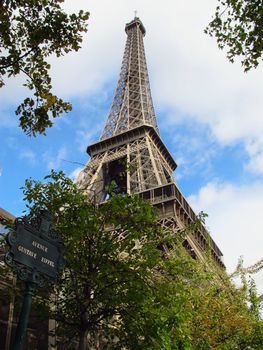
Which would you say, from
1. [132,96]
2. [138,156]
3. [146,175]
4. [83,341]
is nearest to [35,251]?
[83,341]

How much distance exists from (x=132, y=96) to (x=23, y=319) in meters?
67.7

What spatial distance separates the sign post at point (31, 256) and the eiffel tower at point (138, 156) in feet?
89.8

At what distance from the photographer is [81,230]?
12.8 meters

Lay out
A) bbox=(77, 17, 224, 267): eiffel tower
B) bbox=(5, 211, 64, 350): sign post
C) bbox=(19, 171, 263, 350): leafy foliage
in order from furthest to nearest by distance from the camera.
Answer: bbox=(77, 17, 224, 267): eiffel tower, bbox=(19, 171, 263, 350): leafy foliage, bbox=(5, 211, 64, 350): sign post

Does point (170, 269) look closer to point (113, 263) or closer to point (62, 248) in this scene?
point (113, 263)

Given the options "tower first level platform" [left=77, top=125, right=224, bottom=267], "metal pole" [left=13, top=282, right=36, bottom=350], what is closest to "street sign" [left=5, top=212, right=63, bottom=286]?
"metal pole" [left=13, top=282, right=36, bottom=350]

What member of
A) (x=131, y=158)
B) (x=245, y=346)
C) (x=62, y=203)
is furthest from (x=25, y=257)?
(x=131, y=158)

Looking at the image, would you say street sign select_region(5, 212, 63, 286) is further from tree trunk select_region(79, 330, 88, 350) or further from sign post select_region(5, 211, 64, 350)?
tree trunk select_region(79, 330, 88, 350)

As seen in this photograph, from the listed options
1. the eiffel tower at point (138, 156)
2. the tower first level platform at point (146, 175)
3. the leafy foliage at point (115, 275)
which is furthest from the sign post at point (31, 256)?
the tower first level platform at point (146, 175)

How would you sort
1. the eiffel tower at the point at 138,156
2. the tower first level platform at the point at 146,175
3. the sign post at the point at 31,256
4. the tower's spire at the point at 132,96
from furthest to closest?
1. the tower's spire at the point at 132,96
2. the eiffel tower at the point at 138,156
3. the tower first level platform at the point at 146,175
4. the sign post at the point at 31,256

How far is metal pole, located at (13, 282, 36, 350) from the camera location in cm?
628

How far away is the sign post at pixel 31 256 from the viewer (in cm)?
649

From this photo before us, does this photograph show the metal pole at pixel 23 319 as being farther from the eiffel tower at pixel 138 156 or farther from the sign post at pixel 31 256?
the eiffel tower at pixel 138 156

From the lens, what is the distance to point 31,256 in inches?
264
